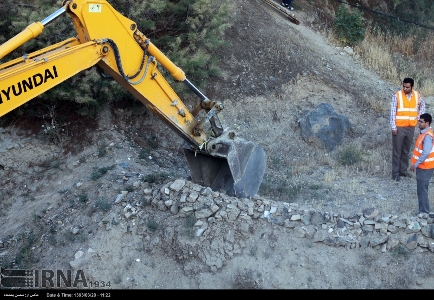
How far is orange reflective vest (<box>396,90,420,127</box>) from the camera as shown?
10.3 metres

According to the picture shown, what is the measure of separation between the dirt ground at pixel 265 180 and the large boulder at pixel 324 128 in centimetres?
15

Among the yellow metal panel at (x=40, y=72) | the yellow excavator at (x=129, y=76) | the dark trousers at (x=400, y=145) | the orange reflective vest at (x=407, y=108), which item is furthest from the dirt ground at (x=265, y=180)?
the yellow metal panel at (x=40, y=72)

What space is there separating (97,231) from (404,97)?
17.8 feet

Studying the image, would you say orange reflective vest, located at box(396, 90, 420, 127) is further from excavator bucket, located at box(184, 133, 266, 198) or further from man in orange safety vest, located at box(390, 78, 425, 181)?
excavator bucket, located at box(184, 133, 266, 198)

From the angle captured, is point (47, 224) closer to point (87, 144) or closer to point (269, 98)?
point (87, 144)

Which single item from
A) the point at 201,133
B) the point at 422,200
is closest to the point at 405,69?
the point at 422,200

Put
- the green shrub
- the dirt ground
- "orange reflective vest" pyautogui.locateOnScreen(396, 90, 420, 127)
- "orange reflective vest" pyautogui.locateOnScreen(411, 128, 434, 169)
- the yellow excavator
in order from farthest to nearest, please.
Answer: the green shrub → "orange reflective vest" pyautogui.locateOnScreen(396, 90, 420, 127) → "orange reflective vest" pyautogui.locateOnScreen(411, 128, 434, 169) → the dirt ground → the yellow excavator

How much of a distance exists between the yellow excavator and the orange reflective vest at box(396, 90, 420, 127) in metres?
2.92

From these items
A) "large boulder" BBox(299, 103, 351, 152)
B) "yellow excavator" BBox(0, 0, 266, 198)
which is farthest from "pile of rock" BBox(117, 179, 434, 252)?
"large boulder" BBox(299, 103, 351, 152)

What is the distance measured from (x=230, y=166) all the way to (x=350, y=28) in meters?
8.00

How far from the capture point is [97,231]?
8.11m

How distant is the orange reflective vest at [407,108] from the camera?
10.3m

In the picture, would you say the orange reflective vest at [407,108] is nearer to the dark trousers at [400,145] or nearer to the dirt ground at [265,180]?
the dark trousers at [400,145]

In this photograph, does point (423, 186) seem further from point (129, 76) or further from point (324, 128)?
point (129, 76)
